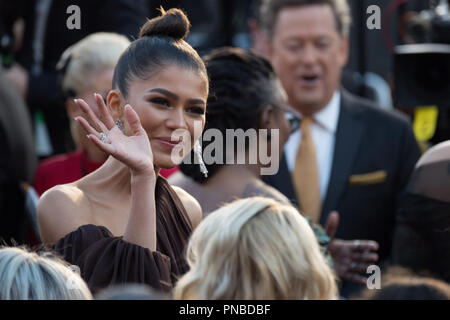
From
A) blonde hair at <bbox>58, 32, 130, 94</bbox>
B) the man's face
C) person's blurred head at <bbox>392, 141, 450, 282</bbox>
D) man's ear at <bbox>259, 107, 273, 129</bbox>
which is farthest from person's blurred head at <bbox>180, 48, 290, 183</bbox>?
the man's face

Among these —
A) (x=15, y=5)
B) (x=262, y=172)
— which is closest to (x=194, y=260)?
(x=262, y=172)

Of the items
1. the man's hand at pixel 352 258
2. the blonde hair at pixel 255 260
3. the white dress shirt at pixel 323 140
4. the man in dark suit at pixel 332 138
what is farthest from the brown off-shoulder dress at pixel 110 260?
the white dress shirt at pixel 323 140

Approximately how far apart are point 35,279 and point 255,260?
0.43 metres

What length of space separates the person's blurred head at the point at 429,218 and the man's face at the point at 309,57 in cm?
117

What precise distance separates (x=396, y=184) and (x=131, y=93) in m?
1.98

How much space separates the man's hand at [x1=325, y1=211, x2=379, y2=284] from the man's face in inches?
37.1

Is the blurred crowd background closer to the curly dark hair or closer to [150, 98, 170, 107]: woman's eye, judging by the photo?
the curly dark hair

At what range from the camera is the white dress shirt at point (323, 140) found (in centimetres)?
362

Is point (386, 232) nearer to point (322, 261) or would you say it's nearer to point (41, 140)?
point (41, 140)

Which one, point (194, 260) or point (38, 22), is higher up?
point (38, 22)

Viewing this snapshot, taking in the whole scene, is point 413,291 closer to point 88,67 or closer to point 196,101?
point 196,101

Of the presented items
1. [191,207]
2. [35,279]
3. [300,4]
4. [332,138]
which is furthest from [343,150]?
[35,279]
